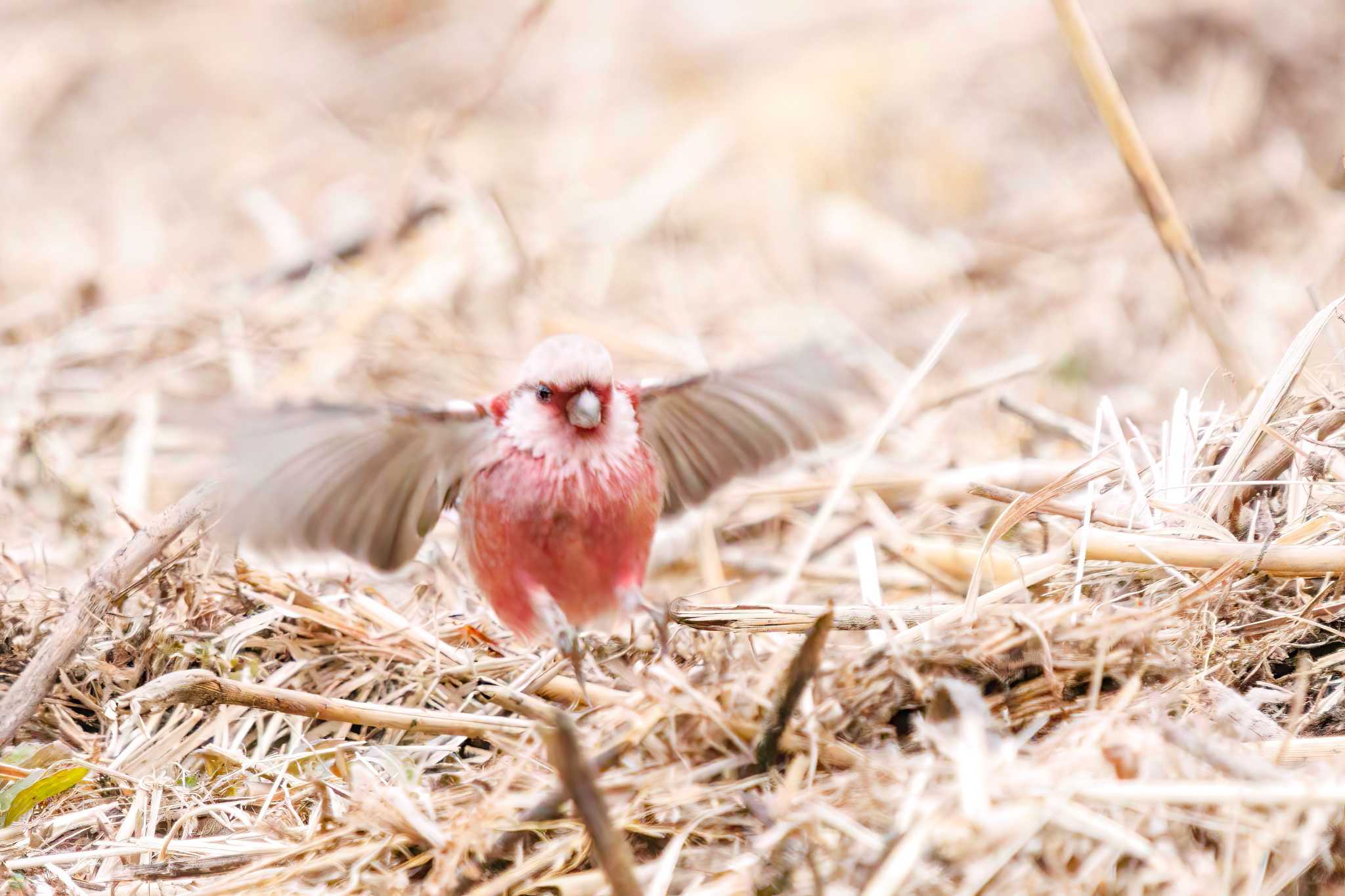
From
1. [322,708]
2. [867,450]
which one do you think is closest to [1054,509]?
[867,450]

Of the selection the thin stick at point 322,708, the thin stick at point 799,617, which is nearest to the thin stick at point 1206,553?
the thin stick at point 799,617

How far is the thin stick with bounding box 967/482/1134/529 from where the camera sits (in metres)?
2.59

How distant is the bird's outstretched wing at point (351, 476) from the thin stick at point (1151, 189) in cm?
173

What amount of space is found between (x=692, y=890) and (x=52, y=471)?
2.93 meters

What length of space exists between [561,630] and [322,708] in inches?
22.5

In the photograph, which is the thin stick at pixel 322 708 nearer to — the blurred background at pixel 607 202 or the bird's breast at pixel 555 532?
the bird's breast at pixel 555 532

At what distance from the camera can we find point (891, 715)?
6.59ft

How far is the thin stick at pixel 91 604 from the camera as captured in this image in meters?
2.49

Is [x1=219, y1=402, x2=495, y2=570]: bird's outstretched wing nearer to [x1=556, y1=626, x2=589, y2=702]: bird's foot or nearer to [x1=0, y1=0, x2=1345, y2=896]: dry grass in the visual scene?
[x1=0, y1=0, x2=1345, y2=896]: dry grass

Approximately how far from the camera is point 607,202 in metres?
6.88

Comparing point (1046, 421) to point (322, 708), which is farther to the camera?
point (1046, 421)

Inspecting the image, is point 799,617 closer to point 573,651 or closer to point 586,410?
point 573,651

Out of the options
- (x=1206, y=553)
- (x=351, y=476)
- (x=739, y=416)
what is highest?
(x=351, y=476)

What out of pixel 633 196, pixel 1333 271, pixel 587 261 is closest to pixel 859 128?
pixel 633 196
